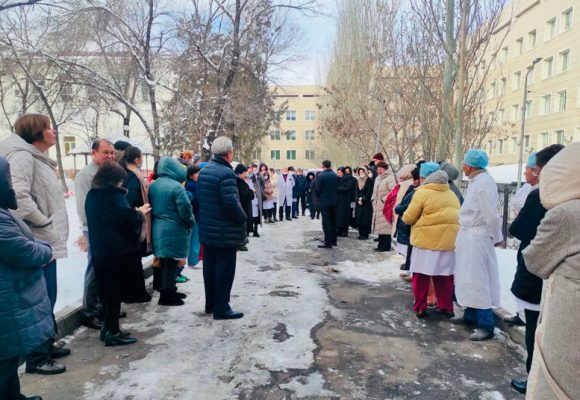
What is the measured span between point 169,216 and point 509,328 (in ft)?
12.9

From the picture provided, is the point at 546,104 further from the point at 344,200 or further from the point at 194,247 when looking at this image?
the point at 194,247

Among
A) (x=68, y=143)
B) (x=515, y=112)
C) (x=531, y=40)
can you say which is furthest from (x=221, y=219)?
(x=68, y=143)

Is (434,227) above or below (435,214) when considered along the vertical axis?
below

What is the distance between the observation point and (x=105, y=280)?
153 inches

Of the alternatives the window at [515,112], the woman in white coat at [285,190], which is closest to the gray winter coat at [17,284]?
the woman in white coat at [285,190]

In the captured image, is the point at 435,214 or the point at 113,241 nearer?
the point at 113,241

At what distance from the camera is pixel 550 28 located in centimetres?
3341

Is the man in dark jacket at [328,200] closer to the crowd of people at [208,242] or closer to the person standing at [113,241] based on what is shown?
the crowd of people at [208,242]

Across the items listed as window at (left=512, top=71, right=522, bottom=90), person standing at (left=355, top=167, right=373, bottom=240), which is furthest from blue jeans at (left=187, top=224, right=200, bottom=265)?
window at (left=512, top=71, right=522, bottom=90)

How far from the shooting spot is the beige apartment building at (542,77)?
3048 cm

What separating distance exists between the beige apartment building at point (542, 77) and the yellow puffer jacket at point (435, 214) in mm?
25503

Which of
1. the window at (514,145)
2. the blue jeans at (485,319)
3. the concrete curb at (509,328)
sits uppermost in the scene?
the window at (514,145)

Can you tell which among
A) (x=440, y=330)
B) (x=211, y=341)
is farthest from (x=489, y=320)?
(x=211, y=341)

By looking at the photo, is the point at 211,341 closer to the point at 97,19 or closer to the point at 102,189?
the point at 102,189
